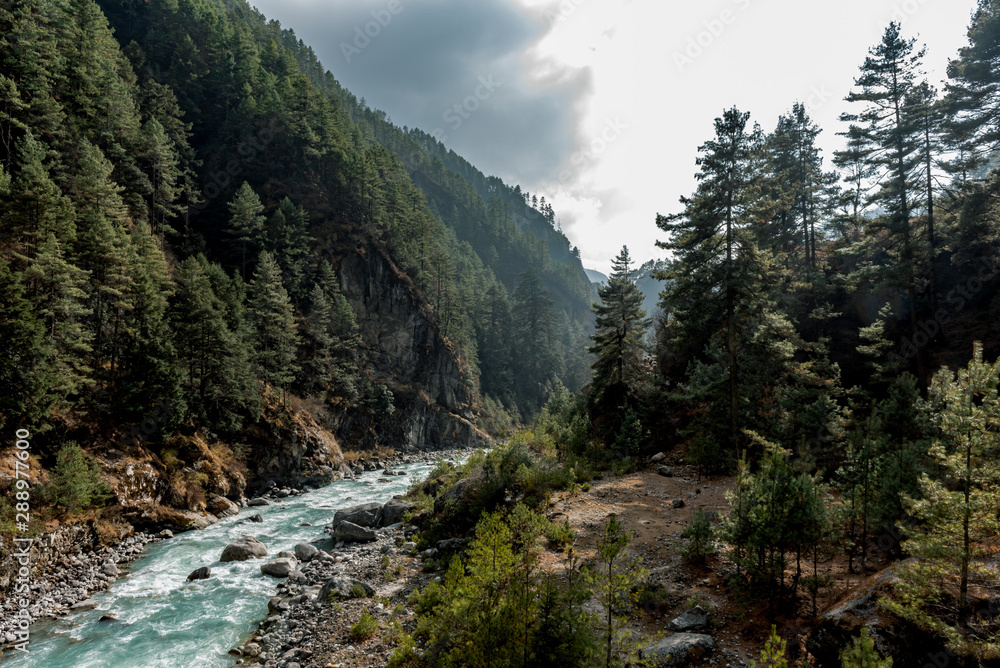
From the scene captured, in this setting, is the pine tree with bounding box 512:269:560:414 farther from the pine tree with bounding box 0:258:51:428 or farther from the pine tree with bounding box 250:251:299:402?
the pine tree with bounding box 0:258:51:428

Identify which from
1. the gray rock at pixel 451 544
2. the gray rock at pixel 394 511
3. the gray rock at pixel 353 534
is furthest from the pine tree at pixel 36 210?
the gray rock at pixel 451 544

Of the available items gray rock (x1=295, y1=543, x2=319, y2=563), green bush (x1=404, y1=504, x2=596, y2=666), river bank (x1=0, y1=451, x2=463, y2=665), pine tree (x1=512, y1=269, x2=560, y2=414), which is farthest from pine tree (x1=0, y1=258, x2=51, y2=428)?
pine tree (x1=512, y1=269, x2=560, y2=414)

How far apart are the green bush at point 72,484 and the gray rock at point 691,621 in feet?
67.0

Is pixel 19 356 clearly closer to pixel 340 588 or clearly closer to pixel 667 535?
pixel 340 588

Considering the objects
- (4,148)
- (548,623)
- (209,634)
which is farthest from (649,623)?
(4,148)

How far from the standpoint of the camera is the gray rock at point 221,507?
21.8 meters

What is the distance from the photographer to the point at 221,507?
22.2m

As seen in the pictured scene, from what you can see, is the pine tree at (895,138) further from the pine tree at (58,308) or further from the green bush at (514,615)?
the pine tree at (58,308)

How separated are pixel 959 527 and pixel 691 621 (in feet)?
13.1

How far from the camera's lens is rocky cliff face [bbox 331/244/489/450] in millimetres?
50406

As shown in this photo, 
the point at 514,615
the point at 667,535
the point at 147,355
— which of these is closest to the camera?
the point at 514,615

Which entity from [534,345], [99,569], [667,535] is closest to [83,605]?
[99,569]

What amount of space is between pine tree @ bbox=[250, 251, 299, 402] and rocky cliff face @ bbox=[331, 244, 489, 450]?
1332 centimetres

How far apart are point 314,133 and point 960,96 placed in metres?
58.7
